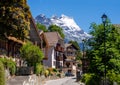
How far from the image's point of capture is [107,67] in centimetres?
3681

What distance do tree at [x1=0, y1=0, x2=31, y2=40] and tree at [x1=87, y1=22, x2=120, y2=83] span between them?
7852 mm

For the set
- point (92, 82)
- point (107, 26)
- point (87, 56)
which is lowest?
point (92, 82)

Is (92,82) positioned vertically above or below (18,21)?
below

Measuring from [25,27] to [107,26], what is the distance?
31.3 ft

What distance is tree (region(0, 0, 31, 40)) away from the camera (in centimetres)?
4159

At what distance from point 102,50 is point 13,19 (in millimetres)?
10292

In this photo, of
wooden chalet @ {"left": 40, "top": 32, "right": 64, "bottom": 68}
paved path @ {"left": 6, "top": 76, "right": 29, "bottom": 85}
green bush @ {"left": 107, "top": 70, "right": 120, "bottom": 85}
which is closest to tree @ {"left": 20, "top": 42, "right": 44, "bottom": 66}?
paved path @ {"left": 6, "top": 76, "right": 29, "bottom": 85}

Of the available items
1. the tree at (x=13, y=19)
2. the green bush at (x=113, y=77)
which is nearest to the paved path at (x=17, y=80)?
the tree at (x=13, y=19)

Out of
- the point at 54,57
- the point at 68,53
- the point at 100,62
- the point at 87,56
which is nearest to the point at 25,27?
the point at 87,56

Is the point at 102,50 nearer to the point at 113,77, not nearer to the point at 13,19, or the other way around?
the point at 113,77

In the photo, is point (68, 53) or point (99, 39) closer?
point (99, 39)

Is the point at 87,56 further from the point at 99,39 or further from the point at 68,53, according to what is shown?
the point at 68,53

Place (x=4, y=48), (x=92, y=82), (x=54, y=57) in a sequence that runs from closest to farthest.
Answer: (x=92, y=82) → (x=4, y=48) → (x=54, y=57)

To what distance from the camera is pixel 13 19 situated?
4203 centimetres
